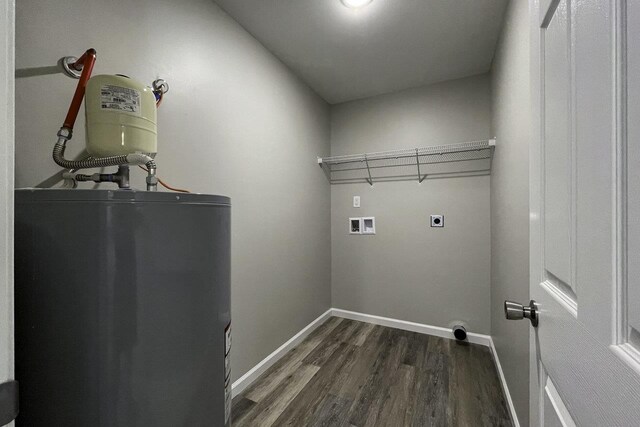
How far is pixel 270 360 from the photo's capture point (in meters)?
1.95

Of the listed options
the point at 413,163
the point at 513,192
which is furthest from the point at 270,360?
the point at 413,163

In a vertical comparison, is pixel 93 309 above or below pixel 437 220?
below

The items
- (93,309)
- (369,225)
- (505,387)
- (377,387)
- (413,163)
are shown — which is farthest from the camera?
(369,225)

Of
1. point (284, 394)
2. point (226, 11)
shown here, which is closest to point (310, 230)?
point (284, 394)

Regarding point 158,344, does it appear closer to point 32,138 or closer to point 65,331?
point 65,331

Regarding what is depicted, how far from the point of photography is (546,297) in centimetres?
60

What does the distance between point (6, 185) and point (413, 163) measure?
2616 millimetres

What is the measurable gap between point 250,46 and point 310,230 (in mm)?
1627

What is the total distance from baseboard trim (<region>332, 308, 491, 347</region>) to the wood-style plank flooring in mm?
67

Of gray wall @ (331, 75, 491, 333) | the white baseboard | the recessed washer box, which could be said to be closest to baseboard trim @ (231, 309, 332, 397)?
the white baseboard

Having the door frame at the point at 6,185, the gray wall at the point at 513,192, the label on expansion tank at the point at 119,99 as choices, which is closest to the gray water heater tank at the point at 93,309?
the door frame at the point at 6,185

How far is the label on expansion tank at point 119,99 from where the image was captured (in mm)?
803

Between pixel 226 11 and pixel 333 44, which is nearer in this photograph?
pixel 226 11

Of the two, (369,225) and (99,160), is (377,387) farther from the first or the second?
(99,160)
